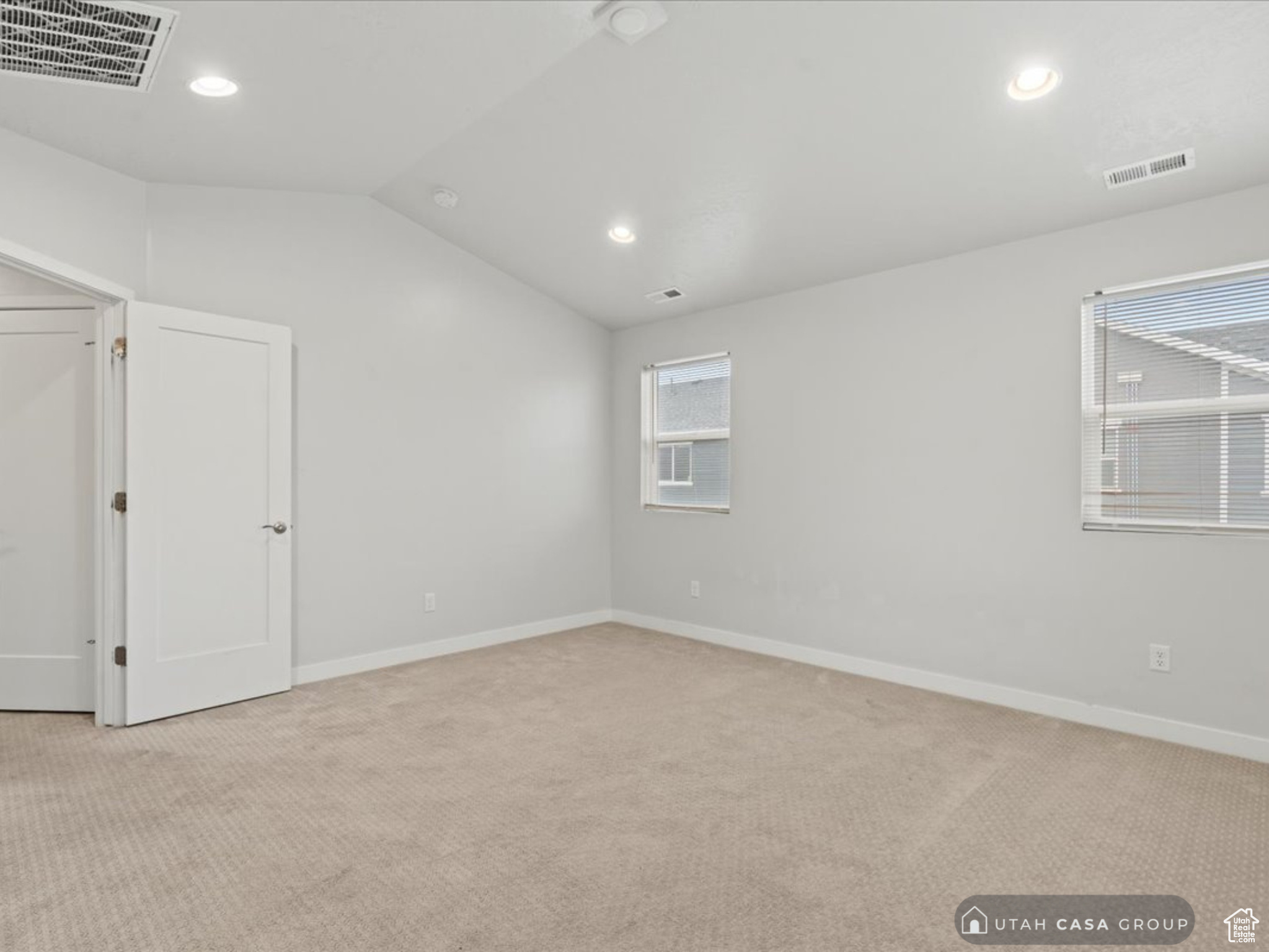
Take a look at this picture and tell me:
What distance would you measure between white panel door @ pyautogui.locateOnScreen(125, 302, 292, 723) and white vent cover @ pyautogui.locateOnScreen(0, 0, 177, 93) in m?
1.16

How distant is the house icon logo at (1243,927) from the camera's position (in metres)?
1.83

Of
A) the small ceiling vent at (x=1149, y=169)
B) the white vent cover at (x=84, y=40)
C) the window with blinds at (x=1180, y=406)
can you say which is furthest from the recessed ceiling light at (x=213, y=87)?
the window with blinds at (x=1180, y=406)

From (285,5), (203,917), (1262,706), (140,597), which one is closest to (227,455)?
(140,597)

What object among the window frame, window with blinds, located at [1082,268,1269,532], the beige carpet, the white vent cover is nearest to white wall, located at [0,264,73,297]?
the white vent cover

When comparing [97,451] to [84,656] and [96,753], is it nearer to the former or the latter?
[84,656]

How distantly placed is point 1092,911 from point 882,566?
Answer: 7.90 ft

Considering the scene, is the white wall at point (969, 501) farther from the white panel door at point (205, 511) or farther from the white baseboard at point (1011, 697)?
the white panel door at point (205, 511)

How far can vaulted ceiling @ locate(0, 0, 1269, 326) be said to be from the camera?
97.5 inches

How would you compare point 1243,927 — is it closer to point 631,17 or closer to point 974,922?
point 974,922

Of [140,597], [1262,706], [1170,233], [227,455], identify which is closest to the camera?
[1262,706]

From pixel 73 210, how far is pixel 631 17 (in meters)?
2.73

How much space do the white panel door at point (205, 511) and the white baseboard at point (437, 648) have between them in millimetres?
247

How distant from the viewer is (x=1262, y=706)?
300cm

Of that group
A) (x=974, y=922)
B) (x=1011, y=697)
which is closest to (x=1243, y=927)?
(x=974, y=922)
